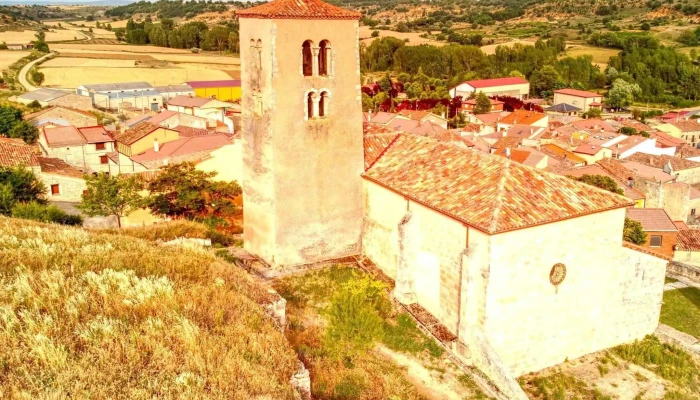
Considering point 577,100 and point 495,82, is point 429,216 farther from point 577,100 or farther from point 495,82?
point 495,82

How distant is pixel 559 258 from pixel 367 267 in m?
6.98

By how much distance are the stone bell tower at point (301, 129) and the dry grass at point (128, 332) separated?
591cm

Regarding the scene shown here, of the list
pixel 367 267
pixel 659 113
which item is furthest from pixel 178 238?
pixel 659 113

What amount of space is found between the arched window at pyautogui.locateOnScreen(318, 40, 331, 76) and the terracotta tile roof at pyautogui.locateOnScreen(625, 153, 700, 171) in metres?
41.4

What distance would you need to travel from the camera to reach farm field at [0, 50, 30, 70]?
97.2 metres

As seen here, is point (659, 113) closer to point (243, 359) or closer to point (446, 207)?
point (446, 207)

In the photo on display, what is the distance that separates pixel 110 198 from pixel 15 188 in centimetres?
573

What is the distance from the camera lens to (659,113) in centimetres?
9669

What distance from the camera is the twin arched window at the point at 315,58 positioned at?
1970 centimetres

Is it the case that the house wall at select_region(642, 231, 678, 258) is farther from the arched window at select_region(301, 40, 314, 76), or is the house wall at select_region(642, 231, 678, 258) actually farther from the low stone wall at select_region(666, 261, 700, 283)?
the arched window at select_region(301, 40, 314, 76)

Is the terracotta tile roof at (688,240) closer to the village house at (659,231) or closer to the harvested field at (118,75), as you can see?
the village house at (659,231)

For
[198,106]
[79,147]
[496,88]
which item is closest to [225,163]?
[79,147]

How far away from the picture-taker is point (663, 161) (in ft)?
171

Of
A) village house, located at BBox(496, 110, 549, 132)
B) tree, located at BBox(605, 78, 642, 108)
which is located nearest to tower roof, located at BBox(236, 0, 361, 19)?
village house, located at BBox(496, 110, 549, 132)
